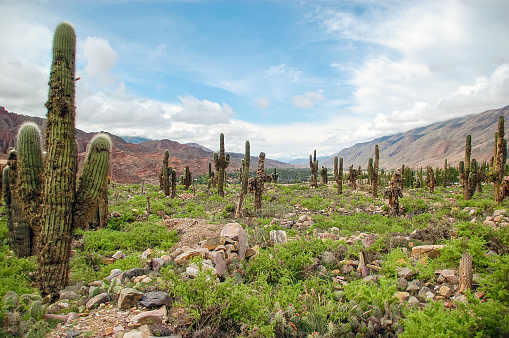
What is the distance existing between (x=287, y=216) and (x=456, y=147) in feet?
687

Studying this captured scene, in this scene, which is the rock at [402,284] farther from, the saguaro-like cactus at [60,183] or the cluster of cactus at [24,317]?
the saguaro-like cactus at [60,183]

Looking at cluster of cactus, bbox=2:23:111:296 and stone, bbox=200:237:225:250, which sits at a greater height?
cluster of cactus, bbox=2:23:111:296

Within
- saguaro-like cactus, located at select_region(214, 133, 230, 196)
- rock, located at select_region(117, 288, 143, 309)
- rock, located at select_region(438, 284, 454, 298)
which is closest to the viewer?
rock, located at select_region(117, 288, 143, 309)

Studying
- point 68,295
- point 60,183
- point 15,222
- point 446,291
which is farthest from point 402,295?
point 15,222

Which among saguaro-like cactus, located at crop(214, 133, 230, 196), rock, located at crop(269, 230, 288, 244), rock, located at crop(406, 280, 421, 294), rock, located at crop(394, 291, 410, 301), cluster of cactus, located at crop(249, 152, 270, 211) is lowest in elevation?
rock, located at crop(394, 291, 410, 301)

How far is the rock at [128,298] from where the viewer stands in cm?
432

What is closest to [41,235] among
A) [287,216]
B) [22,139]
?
[22,139]

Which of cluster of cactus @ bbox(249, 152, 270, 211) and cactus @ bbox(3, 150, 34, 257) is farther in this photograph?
cluster of cactus @ bbox(249, 152, 270, 211)

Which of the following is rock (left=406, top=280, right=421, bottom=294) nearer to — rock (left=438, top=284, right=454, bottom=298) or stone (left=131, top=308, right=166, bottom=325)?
rock (left=438, top=284, right=454, bottom=298)

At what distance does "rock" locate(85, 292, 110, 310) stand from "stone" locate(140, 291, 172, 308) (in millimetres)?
618

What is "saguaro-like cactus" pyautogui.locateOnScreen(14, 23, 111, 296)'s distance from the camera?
205 inches

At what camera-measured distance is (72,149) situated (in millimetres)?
5555

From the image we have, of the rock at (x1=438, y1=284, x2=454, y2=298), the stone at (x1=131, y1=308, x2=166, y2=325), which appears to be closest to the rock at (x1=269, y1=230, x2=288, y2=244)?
the rock at (x1=438, y1=284, x2=454, y2=298)

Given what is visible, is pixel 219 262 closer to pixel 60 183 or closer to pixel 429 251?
pixel 60 183
